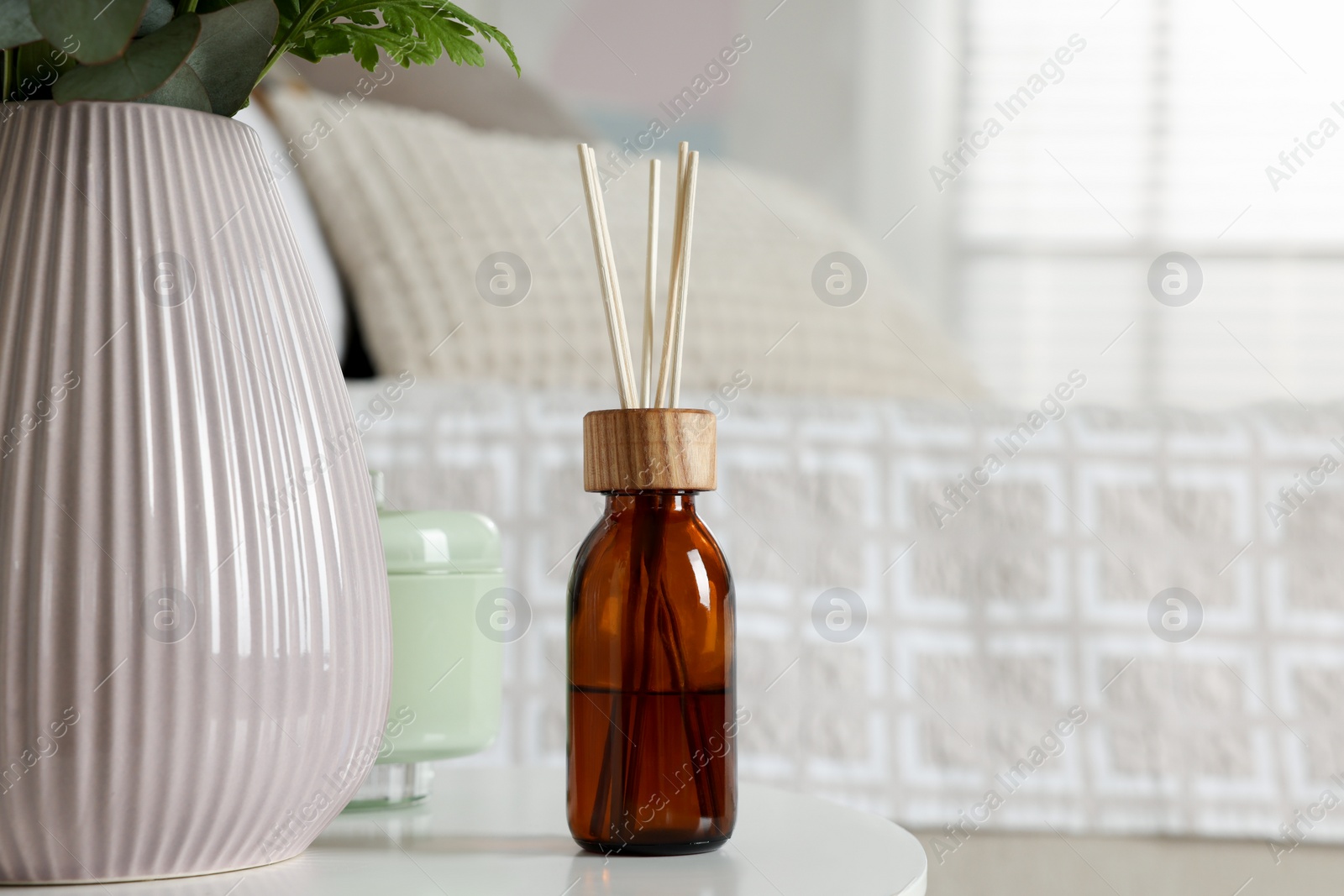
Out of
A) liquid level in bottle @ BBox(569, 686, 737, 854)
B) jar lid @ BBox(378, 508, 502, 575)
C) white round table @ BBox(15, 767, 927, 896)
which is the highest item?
jar lid @ BBox(378, 508, 502, 575)

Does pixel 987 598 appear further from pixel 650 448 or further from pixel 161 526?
pixel 161 526

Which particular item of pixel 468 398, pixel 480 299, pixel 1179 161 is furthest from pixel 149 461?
pixel 1179 161

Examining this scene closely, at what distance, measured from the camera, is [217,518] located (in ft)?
1.12

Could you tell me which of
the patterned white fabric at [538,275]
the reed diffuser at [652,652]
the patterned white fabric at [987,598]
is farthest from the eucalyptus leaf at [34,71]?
the patterned white fabric at [538,275]

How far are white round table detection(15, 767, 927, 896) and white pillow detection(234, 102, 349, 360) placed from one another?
0.68 metres

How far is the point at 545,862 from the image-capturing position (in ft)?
1.27

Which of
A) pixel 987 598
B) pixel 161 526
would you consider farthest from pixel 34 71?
pixel 987 598

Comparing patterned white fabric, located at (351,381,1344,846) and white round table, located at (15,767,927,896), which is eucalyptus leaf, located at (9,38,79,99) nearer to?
white round table, located at (15,767,927,896)

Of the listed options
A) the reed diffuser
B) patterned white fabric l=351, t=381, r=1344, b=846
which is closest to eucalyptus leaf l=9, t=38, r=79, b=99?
the reed diffuser

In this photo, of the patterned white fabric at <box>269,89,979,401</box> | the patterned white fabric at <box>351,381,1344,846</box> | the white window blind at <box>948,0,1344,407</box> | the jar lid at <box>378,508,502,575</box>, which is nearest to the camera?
the jar lid at <box>378,508,502,575</box>

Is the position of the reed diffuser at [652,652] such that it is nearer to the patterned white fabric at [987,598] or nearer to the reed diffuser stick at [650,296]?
the reed diffuser stick at [650,296]

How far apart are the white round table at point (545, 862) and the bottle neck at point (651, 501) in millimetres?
113

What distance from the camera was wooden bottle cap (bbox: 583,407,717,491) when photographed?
0.39 metres

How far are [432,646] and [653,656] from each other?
0.44 feet
